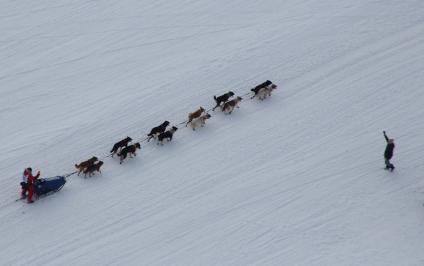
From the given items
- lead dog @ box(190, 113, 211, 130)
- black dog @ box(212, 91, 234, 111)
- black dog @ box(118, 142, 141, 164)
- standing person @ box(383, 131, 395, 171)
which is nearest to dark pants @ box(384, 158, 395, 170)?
standing person @ box(383, 131, 395, 171)

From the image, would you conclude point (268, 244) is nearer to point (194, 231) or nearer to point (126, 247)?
point (194, 231)

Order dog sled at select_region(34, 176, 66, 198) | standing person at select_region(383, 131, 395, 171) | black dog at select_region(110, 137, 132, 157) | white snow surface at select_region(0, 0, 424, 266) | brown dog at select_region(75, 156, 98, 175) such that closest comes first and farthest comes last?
1. white snow surface at select_region(0, 0, 424, 266)
2. standing person at select_region(383, 131, 395, 171)
3. dog sled at select_region(34, 176, 66, 198)
4. brown dog at select_region(75, 156, 98, 175)
5. black dog at select_region(110, 137, 132, 157)

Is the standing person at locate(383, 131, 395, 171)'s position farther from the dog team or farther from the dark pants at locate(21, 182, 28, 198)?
the dark pants at locate(21, 182, 28, 198)

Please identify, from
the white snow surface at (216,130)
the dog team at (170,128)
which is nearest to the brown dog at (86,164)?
the dog team at (170,128)

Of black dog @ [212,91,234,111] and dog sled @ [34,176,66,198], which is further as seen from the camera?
black dog @ [212,91,234,111]

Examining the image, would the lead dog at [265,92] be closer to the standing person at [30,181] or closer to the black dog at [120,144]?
the black dog at [120,144]

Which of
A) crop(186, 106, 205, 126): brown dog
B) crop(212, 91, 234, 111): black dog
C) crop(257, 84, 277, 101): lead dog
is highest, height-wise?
crop(212, 91, 234, 111): black dog
